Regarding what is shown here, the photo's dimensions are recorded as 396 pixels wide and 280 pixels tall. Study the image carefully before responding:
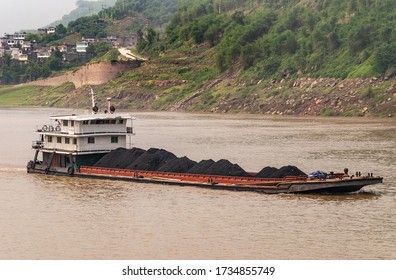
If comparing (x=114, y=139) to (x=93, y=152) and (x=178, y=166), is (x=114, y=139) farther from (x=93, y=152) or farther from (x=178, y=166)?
(x=178, y=166)

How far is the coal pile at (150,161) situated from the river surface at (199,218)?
1.64 metres

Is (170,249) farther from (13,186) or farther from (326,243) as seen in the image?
(13,186)

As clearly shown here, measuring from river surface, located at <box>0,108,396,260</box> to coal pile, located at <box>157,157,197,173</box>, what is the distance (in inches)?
72.6

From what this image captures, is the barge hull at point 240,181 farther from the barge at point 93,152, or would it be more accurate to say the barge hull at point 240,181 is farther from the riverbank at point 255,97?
the riverbank at point 255,97

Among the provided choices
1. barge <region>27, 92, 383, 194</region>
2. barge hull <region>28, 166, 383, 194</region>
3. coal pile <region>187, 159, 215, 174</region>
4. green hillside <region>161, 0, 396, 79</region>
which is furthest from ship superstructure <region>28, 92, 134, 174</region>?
green hillside <region>161, 0, 396, 79</region>

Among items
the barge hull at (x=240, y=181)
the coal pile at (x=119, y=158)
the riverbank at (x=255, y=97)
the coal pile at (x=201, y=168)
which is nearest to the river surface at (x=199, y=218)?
the barge hull at (x=240, y=181)

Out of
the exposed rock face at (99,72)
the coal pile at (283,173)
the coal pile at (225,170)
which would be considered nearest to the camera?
the coal pile at (283,173)

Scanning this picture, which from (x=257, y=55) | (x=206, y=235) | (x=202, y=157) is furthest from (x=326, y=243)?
(x=257, y=55)

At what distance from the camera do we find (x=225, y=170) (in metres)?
45.6

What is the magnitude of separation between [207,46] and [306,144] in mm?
96478

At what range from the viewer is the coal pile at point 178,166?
1868 inches

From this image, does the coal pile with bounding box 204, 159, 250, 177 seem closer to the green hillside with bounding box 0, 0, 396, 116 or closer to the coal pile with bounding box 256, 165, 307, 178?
the coal pile with bounding box 256, 165, 307, 178

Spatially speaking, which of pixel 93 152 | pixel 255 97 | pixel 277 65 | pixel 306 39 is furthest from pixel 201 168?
pixel 306 39

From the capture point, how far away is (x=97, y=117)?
168 feet
